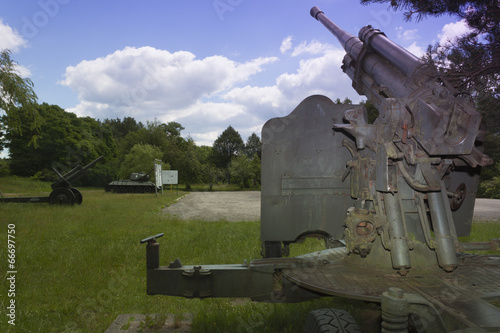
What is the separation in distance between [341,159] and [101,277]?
12.1 ft

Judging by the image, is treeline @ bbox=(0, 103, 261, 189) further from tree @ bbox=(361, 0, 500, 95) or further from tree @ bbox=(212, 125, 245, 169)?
tree @ bbox=(361, 0, 500, 95)

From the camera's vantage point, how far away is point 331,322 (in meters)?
2.16

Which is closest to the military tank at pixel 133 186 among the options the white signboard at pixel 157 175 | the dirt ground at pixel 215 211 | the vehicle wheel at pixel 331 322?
the white signboard at pixel 157 175

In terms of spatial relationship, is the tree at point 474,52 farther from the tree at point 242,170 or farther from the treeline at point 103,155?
the tree at point 242,170

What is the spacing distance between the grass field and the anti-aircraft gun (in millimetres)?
917

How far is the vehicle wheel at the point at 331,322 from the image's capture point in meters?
2.10

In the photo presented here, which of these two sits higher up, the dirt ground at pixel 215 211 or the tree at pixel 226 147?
the tree at pixel 226 147

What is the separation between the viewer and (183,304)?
4062mm

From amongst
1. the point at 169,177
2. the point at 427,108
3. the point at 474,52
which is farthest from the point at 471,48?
the point at 169,177

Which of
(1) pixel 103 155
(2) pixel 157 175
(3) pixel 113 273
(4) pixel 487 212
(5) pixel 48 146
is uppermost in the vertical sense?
(5) pixel 48 146

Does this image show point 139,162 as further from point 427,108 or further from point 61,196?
point 427,108

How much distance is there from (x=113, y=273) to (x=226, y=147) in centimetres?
4232

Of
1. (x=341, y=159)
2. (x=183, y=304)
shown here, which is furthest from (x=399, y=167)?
(x=183, y=304)

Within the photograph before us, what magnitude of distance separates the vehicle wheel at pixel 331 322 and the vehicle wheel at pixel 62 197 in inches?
512
